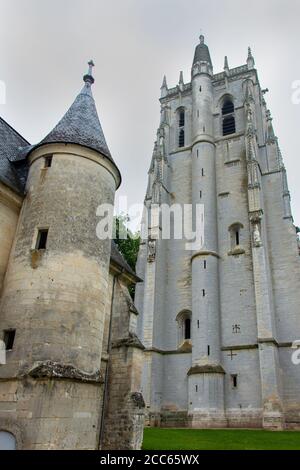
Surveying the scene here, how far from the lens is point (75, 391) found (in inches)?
345

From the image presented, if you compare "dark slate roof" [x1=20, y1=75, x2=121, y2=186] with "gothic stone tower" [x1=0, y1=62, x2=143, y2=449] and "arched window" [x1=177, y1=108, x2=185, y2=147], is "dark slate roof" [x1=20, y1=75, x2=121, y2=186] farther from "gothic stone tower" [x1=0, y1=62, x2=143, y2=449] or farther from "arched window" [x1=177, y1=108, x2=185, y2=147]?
"arched window" [x1=177, y1=108, x2=185, y2=147]

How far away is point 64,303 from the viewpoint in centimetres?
940

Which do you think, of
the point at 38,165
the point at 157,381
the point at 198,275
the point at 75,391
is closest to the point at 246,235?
the point at 198,275

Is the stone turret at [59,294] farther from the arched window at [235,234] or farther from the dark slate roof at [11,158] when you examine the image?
the arched window at [235,234]

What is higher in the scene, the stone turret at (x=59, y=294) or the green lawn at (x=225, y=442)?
the stone turret at (x=59, y=294)

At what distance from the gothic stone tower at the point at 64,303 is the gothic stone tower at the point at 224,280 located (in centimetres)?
1161

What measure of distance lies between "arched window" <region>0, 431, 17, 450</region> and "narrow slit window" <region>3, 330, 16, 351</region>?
1.76 metres

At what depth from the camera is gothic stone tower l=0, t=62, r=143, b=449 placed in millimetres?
8352

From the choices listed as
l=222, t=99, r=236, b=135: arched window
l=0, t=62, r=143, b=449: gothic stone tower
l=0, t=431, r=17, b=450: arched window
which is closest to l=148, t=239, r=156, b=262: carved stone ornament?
l=222, t=99, r=236, b=135: arched window

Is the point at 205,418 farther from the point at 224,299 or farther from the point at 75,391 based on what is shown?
the point at 75,391

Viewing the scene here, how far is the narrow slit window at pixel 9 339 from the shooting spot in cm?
893

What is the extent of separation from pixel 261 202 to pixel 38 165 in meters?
18.0

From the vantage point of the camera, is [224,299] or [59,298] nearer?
[59,298]

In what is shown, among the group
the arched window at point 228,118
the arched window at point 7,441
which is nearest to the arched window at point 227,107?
the arched window at point 228,118
